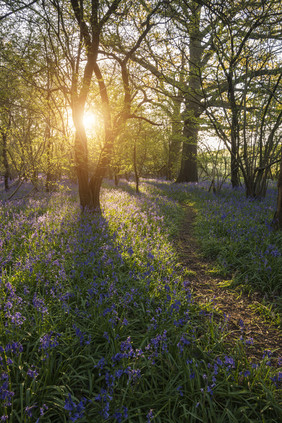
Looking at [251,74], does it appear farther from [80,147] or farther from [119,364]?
[119,364]

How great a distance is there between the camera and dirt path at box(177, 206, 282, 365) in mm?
3029

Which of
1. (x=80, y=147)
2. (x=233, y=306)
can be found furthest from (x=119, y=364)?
(x=80, y=147)

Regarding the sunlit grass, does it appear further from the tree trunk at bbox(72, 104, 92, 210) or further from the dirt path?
the tree trunk at bbox(72, 104, 92, 210)

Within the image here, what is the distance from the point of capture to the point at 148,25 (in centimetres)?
736

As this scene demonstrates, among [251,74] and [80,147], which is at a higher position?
[251,74]

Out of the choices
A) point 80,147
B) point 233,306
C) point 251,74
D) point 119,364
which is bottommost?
point 233,306

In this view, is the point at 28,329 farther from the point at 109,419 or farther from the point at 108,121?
the point at 108,121

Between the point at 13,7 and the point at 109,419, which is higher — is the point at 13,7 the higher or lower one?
the higher one

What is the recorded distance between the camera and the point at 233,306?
395 cm

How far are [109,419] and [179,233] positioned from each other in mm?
6524

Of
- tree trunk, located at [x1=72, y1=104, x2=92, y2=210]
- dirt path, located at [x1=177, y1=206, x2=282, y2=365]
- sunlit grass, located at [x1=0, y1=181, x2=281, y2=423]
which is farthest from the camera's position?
tree trunk, located at [x1=72, y1=104, x2=92, y2=210]

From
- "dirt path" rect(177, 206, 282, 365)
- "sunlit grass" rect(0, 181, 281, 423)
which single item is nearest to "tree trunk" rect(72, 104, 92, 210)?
"dirt path" rect(177, 206, 282, 365)

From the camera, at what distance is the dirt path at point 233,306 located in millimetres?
3029

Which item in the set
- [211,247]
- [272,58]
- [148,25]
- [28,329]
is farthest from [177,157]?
[28,329]
